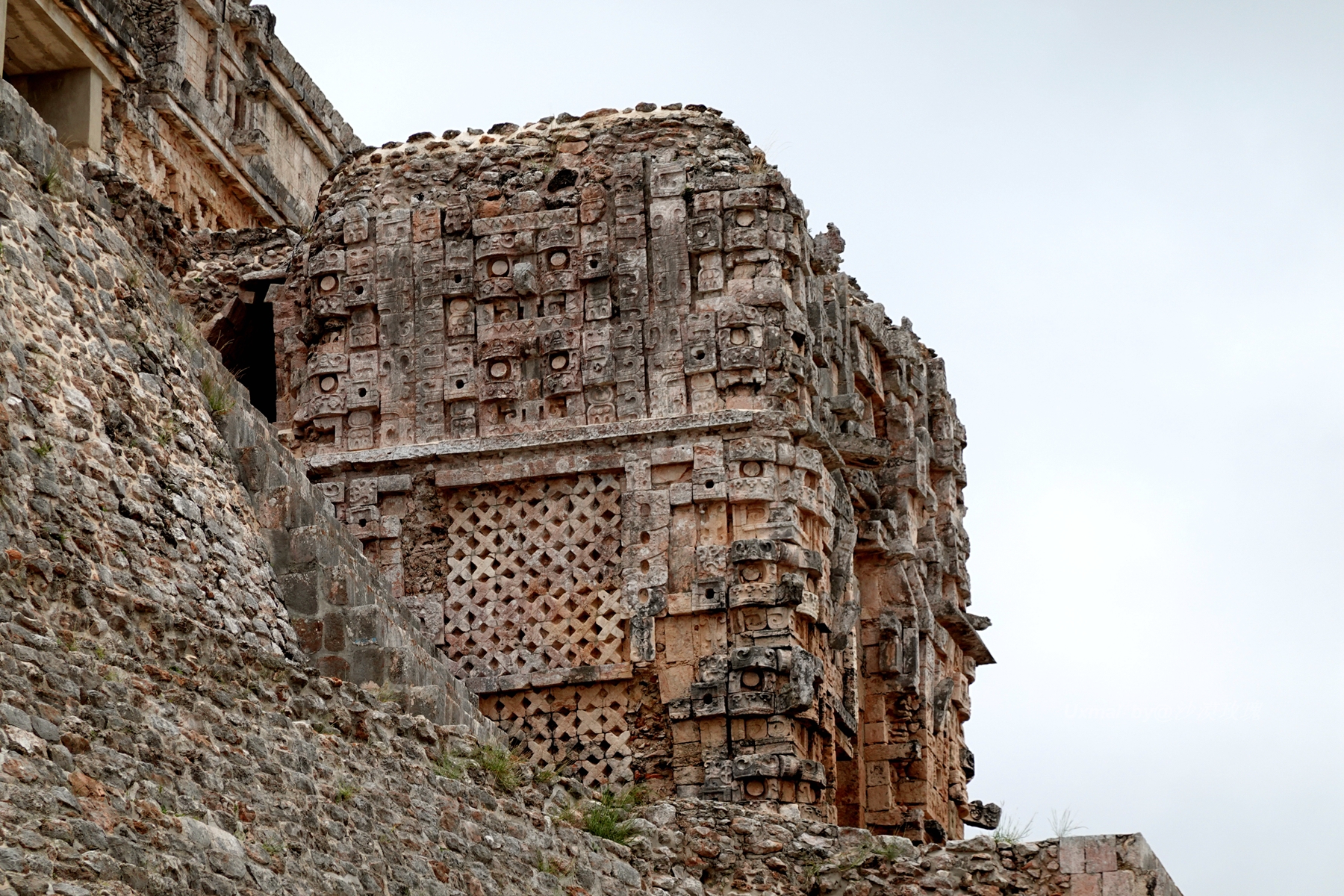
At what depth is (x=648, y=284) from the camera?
19.0 m

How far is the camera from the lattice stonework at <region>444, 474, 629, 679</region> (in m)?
18.4

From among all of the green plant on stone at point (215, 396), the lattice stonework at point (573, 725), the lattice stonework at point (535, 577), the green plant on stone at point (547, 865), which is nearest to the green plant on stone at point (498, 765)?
the green plant on stone at point (547, 865)

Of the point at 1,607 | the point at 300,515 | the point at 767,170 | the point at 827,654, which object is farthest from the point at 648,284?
the point at 1,607

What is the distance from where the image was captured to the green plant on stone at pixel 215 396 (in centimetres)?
1419

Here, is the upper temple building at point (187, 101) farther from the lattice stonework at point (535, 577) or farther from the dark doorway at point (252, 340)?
the lattice stonework at point (535, 577)

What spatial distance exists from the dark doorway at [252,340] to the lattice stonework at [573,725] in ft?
13.4

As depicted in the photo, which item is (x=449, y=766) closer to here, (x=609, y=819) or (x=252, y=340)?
(x=609, y=819)

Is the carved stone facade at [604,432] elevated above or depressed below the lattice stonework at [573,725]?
above

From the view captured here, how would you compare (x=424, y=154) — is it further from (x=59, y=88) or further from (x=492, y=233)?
(x=59, y=88)

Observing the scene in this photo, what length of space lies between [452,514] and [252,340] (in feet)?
10.4

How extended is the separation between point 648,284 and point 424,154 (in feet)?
7.84

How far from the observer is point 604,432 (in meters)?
18.7

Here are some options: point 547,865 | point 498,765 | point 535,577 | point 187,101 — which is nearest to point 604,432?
point 535,577

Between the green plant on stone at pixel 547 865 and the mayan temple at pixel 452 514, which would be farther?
the green plant on stone at pixel 547 865
